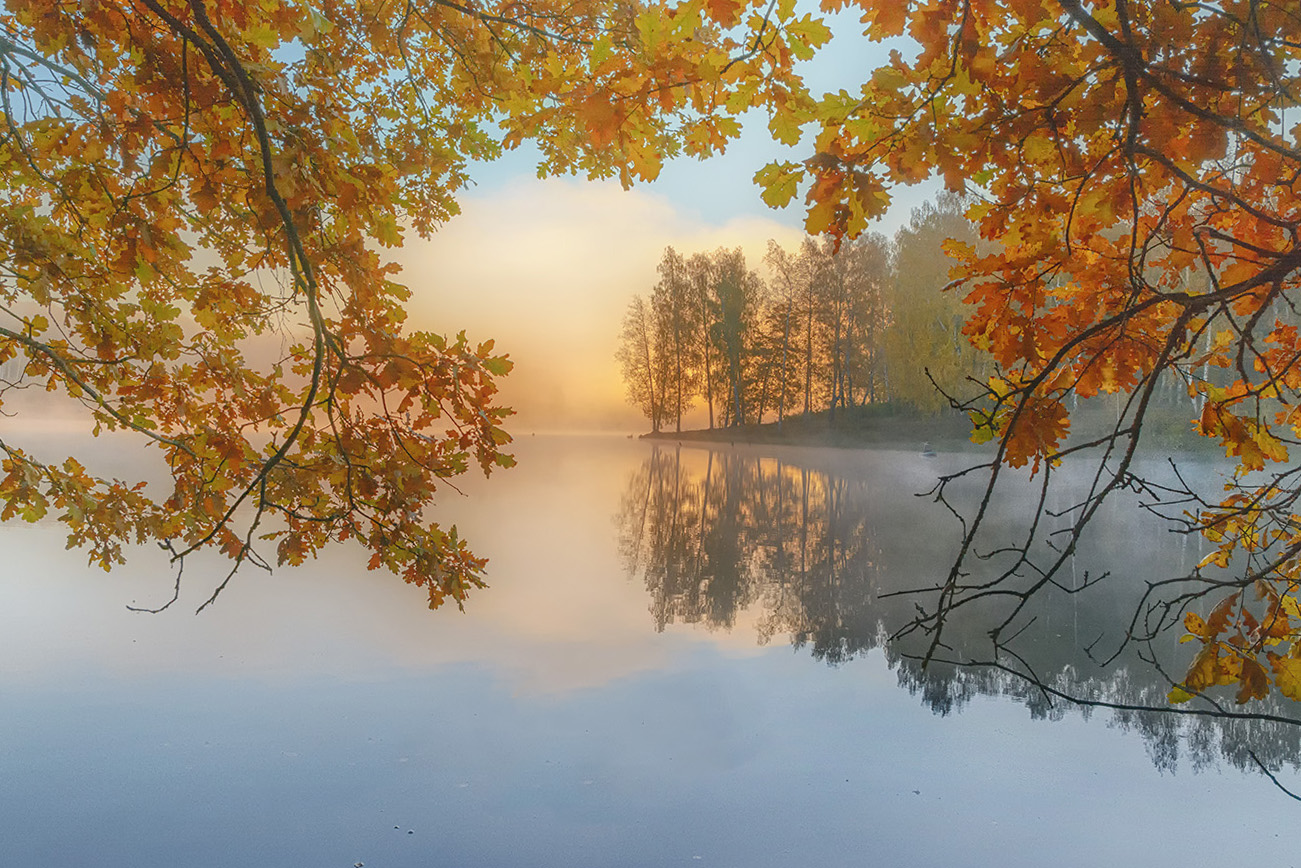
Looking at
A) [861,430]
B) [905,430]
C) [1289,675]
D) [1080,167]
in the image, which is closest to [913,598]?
[1289,675]

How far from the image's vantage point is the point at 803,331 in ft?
89.5

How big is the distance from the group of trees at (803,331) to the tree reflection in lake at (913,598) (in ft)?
26.6

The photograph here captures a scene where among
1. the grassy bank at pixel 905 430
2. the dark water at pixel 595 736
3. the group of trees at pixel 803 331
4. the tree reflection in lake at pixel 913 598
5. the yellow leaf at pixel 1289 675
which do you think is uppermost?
the group of trees at pixel 803 331

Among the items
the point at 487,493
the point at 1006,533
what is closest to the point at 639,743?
the point at 1006,533

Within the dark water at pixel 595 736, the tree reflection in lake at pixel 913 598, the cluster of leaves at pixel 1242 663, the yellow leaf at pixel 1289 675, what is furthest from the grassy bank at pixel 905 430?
the yellow leaf at pixel 1289 675

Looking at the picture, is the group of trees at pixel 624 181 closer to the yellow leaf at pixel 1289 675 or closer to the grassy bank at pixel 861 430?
the yellow leaf at pixel 1289 675

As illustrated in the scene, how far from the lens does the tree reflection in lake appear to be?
391cm

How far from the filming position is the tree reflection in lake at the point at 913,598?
12.8ft

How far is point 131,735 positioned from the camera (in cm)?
399

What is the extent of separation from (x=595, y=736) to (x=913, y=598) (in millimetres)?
3362

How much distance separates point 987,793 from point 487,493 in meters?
12.9

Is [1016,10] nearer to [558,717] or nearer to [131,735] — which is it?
[558,717]

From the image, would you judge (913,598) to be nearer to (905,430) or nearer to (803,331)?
(905,430)

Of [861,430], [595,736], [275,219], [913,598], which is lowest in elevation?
[595,736]
